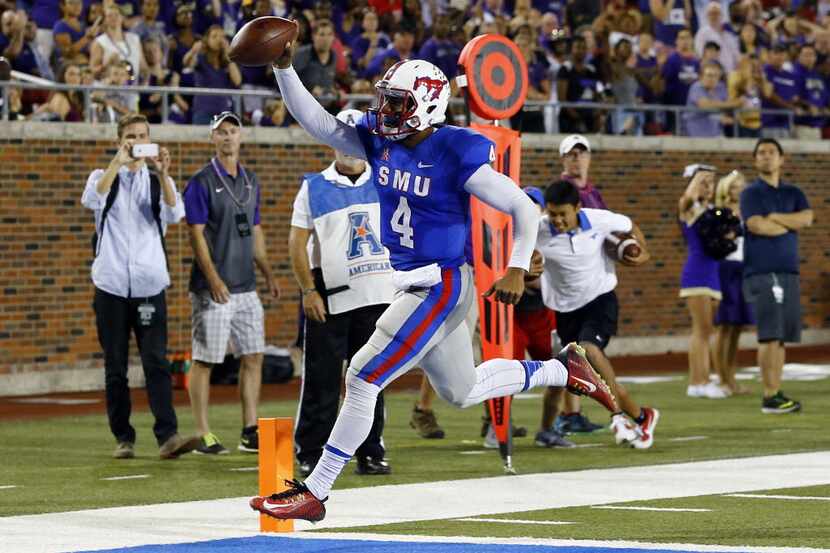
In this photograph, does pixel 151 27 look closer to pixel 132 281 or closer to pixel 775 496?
pixel 132 281

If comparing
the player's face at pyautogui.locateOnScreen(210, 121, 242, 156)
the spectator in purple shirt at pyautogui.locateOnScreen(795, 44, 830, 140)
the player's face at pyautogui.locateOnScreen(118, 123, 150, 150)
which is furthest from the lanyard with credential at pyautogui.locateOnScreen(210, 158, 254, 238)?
the spectator in purple shirt at pyautogui.locateOnScreen(795, 44, 830, 140)

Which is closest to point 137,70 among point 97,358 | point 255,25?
point 97,358

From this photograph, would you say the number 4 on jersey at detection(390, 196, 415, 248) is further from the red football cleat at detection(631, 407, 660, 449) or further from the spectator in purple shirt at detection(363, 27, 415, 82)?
the spectator in purple shirt at detection(363, 27, 415, 82)

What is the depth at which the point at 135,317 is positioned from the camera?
1251 centimetres

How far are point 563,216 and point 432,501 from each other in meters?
3.58

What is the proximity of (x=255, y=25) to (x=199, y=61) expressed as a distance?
11967 mm

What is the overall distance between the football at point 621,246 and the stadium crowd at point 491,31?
5.59 meters

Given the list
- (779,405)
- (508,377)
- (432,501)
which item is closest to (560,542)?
(508,377)

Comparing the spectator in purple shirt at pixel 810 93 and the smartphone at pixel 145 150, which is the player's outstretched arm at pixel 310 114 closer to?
the smartphone at pixel 145 150

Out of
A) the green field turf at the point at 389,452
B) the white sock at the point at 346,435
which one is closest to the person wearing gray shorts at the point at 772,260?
the green field turf at the point at 389,452

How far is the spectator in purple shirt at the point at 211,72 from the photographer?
20.1m

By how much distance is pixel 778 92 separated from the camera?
26.2 meters

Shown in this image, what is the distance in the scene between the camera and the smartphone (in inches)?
481

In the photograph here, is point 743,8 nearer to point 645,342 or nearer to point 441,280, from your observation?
point 645,342
